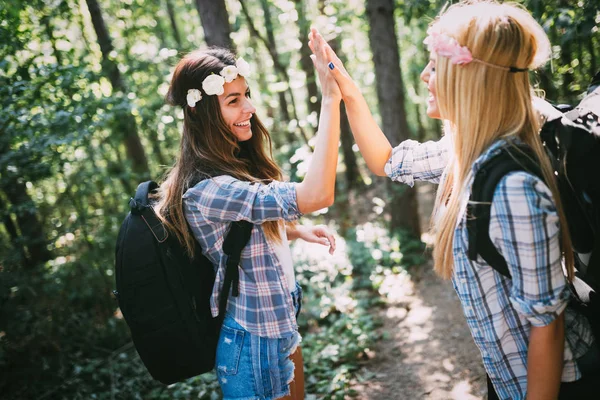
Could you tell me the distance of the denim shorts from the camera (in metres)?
1.86

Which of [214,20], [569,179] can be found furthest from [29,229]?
[569,179]

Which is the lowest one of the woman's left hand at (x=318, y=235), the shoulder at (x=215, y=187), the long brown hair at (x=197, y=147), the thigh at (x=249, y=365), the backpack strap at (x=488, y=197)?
the thigh at (x=249, y=365)

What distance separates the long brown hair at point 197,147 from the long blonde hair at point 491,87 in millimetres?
891

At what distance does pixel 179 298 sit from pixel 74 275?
455cm

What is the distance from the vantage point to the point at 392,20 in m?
5.67

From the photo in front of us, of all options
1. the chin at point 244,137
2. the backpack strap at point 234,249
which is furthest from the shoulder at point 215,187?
the chin at point 244,137

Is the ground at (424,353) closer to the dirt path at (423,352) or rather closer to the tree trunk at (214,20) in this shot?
the dirt path at (423,352)

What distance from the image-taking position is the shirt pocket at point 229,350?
73.7 inches

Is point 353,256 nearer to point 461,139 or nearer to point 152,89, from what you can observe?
point 152,89

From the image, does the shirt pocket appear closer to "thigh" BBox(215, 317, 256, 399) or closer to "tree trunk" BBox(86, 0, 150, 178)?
"thigh" BBox(215, 317, 256, 399)

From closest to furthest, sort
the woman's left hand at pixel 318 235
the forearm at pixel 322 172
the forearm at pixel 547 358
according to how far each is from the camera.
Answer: the forearm at pixel 547 358, the forearm at pixel 322 172, the woman's left hand at pixel 318 235

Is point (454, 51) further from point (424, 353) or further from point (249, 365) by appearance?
point (424, 353)

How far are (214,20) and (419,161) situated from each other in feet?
12.4

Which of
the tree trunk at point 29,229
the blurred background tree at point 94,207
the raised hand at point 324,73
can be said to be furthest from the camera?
the tree trunk at point 29,229
